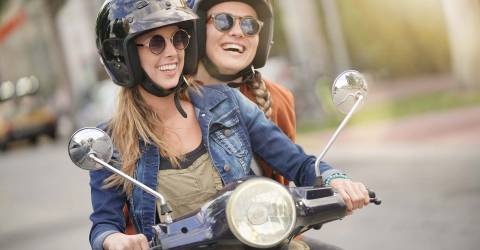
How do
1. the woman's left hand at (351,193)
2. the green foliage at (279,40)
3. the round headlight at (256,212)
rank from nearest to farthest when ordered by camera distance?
1. the round headlight at (256,212)
2. the woman's left hand at (351,193)
3. the green foliage at (279,40)

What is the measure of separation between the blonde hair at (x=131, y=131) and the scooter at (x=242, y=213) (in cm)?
29

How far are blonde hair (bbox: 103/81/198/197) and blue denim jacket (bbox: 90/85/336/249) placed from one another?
0.08 ft

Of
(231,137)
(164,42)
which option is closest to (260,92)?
(231,137)

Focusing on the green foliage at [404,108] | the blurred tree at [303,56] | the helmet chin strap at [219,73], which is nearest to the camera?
the helmet chin strap at [219,73]

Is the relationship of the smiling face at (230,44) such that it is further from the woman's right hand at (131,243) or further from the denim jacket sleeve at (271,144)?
the woman's right hand at (131,243)

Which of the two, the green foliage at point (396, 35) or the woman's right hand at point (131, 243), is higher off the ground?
the woman's right hand at point (131, 243)

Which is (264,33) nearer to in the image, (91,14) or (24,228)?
(24,228)

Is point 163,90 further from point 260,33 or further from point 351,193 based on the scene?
point 260,33

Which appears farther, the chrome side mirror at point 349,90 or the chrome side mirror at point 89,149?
the chrome side mirror at point 349,90

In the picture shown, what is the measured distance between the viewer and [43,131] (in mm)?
27531

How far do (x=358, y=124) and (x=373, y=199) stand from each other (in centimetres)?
1355

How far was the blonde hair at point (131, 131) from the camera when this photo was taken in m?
2.86

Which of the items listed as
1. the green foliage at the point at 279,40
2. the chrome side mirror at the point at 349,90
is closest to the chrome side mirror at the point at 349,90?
the chrome side mirror at the point at 349,90

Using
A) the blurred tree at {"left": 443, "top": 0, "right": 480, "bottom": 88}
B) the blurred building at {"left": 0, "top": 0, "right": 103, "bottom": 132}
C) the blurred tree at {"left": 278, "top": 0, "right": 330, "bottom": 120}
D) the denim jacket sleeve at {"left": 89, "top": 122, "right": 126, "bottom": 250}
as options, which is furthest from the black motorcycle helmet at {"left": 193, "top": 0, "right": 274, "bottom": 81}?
the blurred building at {"left": 0, "top": 0, "right": 103, "bottom": 132}
